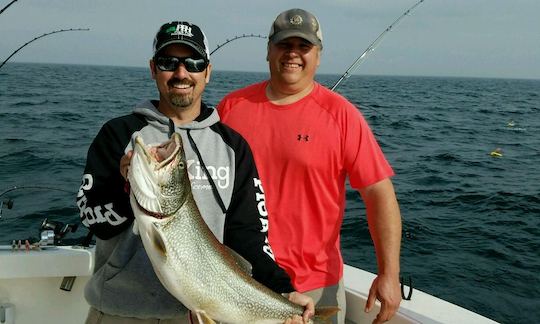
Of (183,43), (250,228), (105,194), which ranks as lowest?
(250,228)

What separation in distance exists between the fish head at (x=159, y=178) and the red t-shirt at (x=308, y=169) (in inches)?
37.9

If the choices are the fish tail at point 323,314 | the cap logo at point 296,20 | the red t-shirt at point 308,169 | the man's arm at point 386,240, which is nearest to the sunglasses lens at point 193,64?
the red t-shirt at point 308,169

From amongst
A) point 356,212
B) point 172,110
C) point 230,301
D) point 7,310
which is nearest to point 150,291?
point 230,301

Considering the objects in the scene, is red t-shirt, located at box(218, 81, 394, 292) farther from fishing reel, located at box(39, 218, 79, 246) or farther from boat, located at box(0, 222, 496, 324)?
fishing reel, located at box(39, 218, 79, 246)

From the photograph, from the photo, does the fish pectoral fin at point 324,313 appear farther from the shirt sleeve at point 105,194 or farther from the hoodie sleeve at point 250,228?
the shirt sleeve at point 105,194

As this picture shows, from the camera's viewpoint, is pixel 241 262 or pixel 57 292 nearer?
pixel 241 262

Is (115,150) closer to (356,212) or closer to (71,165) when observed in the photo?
(356,212)

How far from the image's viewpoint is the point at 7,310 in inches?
178

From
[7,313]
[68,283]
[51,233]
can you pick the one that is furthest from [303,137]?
[7,313]

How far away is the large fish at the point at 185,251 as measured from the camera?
8.22 feet

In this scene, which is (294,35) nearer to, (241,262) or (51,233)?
(241,262)

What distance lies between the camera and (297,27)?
3.49 m

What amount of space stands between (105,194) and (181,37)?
36.4 inches

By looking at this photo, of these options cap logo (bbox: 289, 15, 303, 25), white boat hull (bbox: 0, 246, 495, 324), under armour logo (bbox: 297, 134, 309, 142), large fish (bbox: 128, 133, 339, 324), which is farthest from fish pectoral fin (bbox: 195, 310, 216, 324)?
cap logo (bbox: 289, 15, 303, 25)
